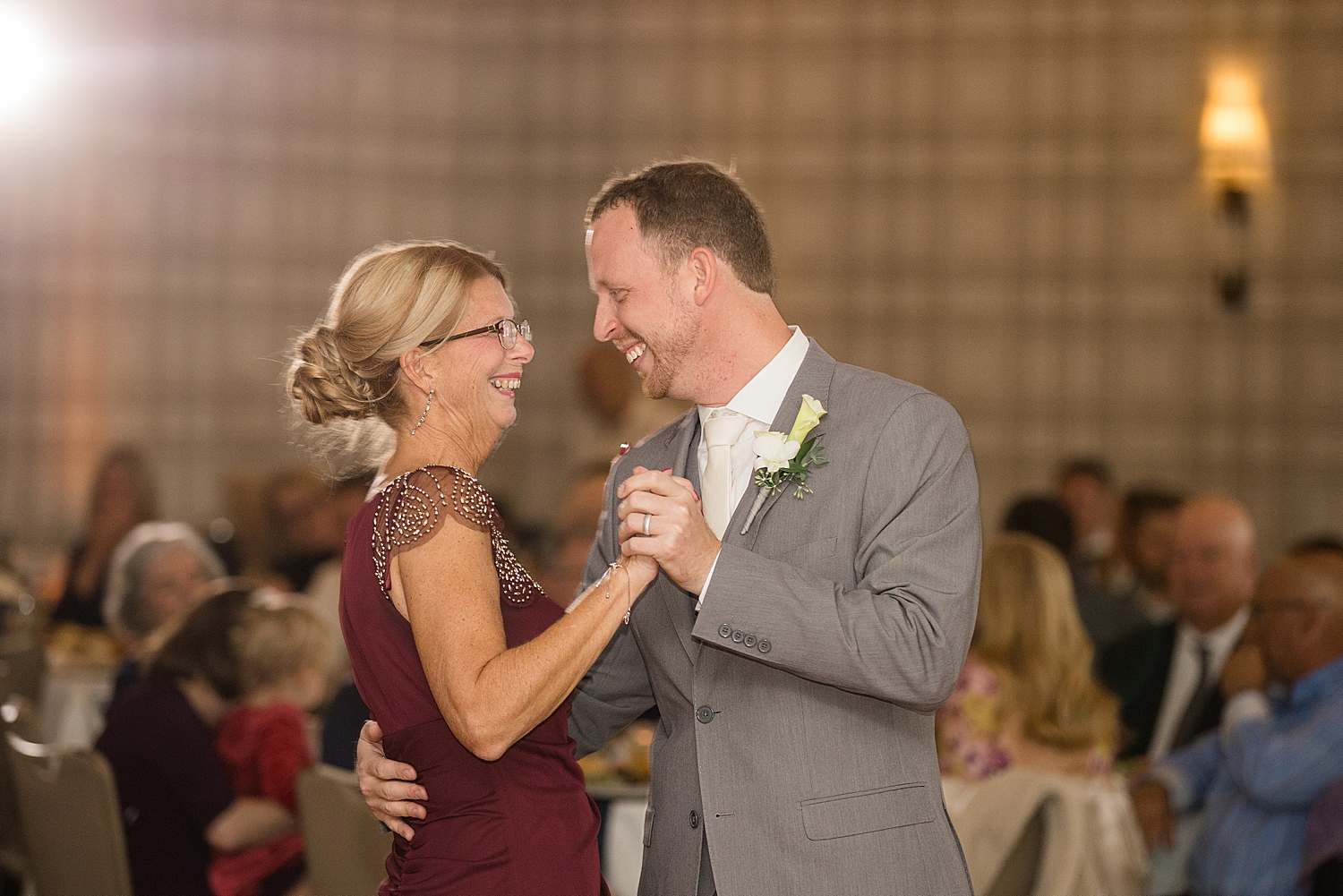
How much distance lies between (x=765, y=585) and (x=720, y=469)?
0.34 meters

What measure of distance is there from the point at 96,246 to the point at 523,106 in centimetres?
266

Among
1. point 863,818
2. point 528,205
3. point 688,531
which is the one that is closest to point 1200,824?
point 863,818

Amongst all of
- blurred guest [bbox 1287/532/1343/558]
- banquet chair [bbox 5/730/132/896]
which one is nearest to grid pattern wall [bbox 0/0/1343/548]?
blurred guest [bbox 1287/532/1343/558]

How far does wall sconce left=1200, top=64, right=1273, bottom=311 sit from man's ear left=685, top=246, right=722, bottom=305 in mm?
6126

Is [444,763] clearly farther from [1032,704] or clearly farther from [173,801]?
[1032,704]

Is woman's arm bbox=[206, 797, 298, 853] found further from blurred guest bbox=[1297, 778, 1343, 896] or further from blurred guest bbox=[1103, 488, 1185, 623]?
blurred guest bbox=[1103, 488, 1185, 623]

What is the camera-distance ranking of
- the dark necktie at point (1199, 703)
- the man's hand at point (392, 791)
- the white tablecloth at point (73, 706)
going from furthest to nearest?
1. the white tablecloth at point (73, 706)
2. the dark necktie at point (1199, 703)
3. the man's hand at point (392, 791)

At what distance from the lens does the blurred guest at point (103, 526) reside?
6.44 meters

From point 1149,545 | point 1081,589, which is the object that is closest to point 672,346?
point 1081,589

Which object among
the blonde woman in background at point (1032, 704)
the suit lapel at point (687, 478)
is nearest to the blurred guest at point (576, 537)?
the blonde woman in background at point (1032, 704)

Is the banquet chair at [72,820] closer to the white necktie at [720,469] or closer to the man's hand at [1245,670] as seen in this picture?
the white necktie at [720,469]

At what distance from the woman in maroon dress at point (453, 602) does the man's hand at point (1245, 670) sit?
2517mm

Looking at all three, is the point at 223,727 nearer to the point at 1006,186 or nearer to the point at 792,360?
the point at 792,360

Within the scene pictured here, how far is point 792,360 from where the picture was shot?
2.16 meters
